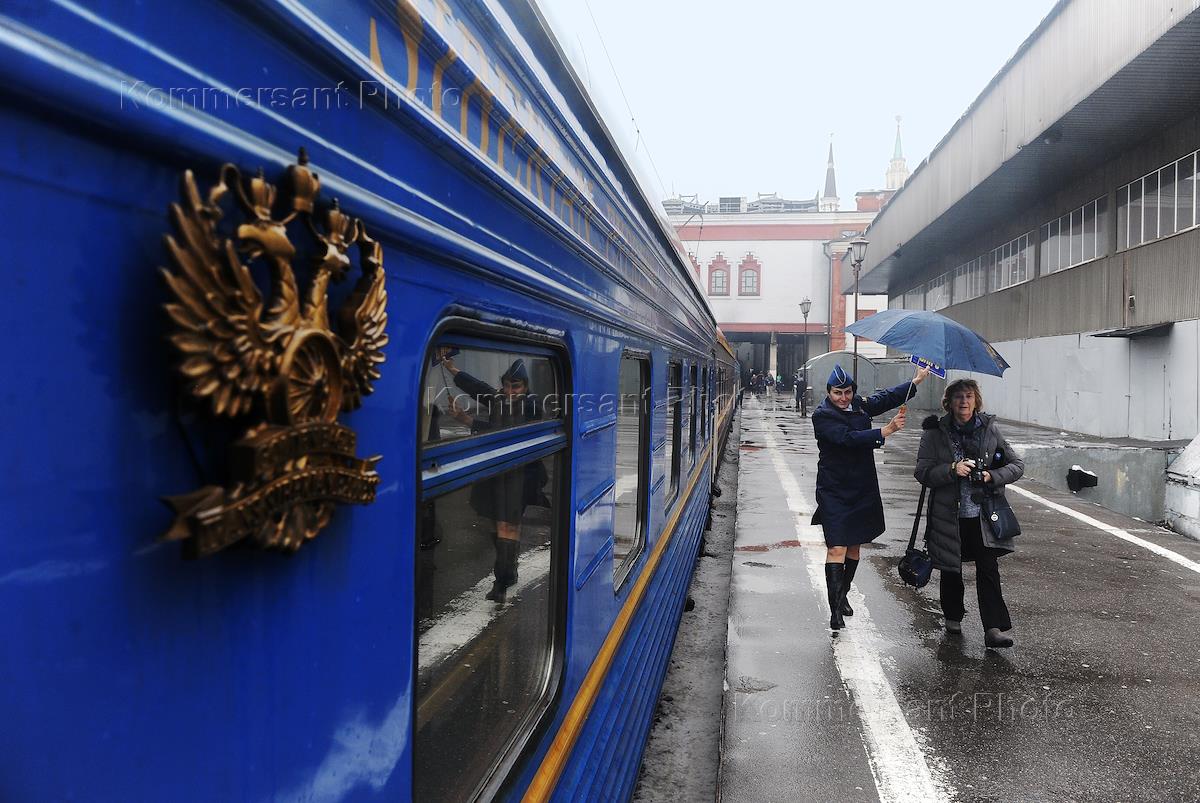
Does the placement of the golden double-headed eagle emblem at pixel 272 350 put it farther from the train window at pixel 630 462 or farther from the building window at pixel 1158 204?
the building window at pixel 1158 204

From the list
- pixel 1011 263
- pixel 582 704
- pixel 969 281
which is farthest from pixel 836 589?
pixel 969 281

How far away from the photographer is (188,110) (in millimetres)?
771

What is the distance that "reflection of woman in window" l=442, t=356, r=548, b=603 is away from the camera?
60.9 inches

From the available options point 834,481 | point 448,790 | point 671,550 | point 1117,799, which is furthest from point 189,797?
point 834,481

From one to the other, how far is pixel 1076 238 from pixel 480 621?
20.4 m

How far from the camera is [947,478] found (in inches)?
189

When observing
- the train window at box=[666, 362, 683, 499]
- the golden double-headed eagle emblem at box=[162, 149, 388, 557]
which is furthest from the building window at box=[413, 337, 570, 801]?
the train window at box=[666, 362, 683, 499]

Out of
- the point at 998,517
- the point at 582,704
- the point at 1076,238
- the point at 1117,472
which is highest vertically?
the point at 1076,238

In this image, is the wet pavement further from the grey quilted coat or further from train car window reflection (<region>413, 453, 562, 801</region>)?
train car window reflection (<region>413, 453, 562, 801</region>)

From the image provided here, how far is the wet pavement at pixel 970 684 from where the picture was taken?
353cm

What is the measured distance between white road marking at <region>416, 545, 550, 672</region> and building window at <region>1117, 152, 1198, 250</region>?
15744 mm

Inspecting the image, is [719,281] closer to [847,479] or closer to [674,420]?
[847,479]

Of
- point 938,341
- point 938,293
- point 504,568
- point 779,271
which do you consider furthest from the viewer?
point 779,271

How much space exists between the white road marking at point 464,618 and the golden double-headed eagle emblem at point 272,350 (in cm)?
65
